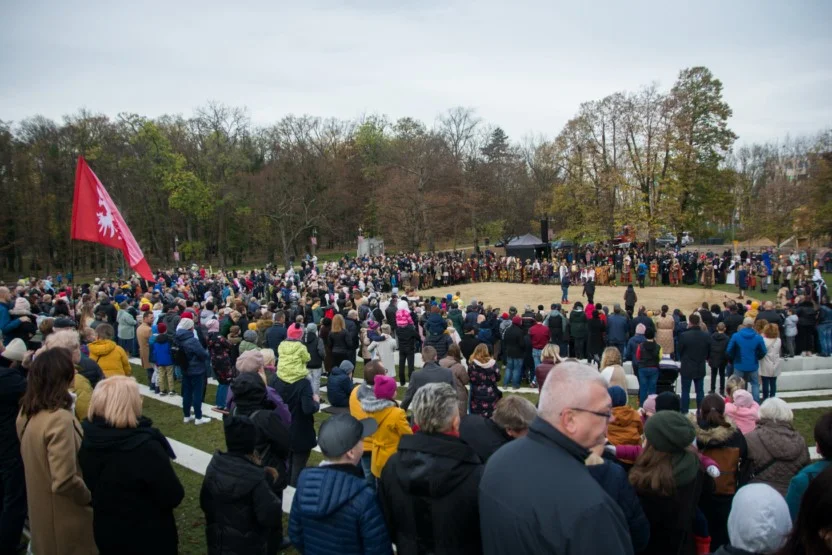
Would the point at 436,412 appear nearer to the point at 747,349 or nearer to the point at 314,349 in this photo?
the point at 314,349

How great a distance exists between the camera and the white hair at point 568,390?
88.6 inches

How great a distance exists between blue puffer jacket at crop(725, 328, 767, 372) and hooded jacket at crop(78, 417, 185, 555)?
902 cm

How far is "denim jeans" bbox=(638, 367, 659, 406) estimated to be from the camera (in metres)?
8.84

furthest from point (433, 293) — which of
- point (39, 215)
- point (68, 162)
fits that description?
point (68, 162)

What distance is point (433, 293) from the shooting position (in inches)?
1101

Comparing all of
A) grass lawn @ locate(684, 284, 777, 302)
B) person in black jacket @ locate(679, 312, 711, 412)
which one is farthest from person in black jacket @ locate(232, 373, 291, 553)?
grass lawn @ locate(684, 284, 777, 302)

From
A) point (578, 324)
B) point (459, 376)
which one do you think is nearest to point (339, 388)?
point (459, 376)

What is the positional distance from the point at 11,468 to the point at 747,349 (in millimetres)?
10071

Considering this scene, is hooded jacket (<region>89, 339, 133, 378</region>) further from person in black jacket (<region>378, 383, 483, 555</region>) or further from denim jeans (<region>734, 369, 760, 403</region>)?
denim jeans (<region>734, 369, 760, 403</region>)

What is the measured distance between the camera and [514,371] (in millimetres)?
10922

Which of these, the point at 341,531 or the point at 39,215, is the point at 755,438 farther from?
the point at 39,215

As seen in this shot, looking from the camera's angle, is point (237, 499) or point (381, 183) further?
point (381, 183)

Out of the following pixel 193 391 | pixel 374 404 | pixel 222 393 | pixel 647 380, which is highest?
pixel 374 404

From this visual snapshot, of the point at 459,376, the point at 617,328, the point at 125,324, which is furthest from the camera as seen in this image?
the point at 125,324
